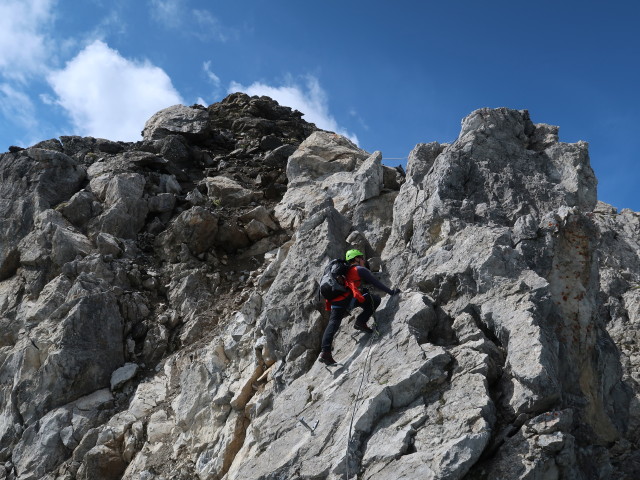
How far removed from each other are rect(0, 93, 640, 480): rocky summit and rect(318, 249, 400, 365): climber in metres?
0.31

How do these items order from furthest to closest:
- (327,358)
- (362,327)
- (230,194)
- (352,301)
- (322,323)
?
(230,194), (322,323), (352,301), (362,327), (327,358)

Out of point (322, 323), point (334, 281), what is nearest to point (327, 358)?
point (322, 323)

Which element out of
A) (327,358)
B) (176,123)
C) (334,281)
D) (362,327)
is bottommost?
(327,358)

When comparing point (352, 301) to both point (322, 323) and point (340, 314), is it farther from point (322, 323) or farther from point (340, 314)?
point (322, 323)

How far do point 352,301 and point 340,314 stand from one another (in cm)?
47

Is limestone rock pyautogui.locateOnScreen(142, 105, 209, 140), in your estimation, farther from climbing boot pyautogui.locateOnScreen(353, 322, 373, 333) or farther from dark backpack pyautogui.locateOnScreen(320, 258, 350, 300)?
climbing boot pyautogui.locateOnScreen(353, 322, 373, 333)

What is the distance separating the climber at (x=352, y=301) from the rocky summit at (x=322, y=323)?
0.31 m

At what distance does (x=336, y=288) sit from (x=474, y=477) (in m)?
5.04

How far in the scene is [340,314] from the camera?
12.8 meters

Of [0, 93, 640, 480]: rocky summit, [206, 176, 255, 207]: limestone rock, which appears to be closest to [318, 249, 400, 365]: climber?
[0, 93, 640, 480]: rocky summit

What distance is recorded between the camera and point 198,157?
101ft

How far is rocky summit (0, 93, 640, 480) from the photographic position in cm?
1021

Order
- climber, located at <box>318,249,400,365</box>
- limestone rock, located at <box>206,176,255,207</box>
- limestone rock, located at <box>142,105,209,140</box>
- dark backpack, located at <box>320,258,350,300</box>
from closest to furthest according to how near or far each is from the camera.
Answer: climber, located at <box>318,249,400,365</box>, dark backpack, located at <box>320,258,350,300</box>, limestone rock, located at <box>206,176,255,207</box>, limestone rock, located at <box>142,105,209,140</box>

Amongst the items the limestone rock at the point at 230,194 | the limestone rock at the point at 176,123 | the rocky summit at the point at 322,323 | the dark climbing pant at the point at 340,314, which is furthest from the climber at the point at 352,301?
the limestone rock at the point at 176,123
